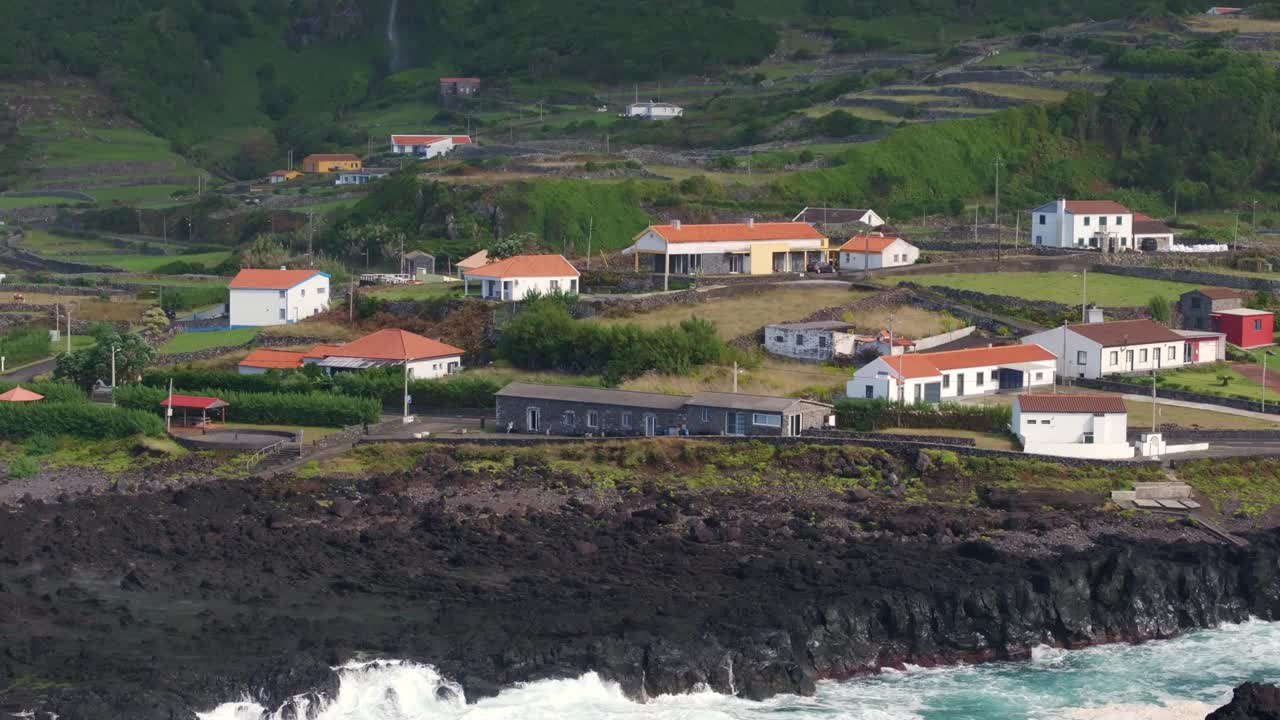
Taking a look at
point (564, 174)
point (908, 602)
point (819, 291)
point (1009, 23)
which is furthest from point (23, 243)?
point (908, 602)

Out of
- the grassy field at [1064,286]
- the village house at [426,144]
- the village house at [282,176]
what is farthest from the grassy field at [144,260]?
the grassy field at [1064,286]

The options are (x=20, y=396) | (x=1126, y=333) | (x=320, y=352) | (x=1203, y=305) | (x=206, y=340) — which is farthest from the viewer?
(x=206, y=340)

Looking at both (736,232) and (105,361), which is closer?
(105,361)

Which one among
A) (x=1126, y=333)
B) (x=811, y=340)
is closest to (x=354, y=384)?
(x=811, y=340)

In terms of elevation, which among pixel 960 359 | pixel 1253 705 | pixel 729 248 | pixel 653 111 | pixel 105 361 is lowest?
pixel 1253 705

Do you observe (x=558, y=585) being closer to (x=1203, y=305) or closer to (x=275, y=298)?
(x=1203, y=305)

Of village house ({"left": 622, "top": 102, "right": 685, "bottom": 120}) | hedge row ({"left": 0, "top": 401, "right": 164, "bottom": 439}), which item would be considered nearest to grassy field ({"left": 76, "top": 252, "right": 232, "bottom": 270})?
A: village house ({"left": 622, "top": 102, "right": 685, "bottom": 120})
